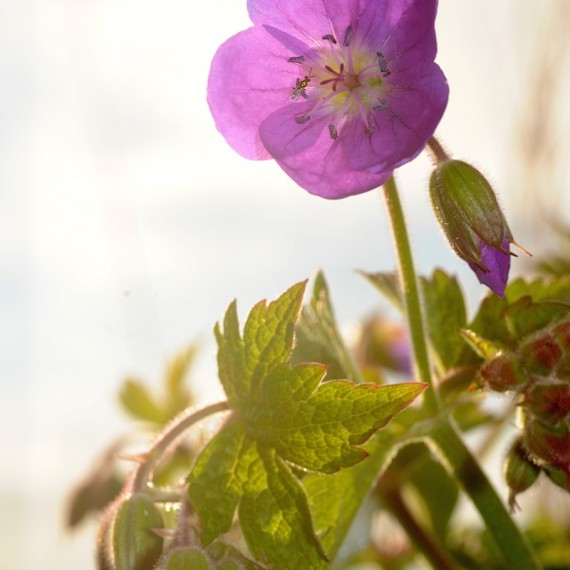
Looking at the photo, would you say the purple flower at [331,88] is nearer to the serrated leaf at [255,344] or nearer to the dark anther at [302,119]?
the dark anther at [302,119]

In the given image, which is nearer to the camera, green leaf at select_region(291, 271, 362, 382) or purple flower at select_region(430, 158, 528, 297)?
purple flower at select_region(430, 158, 528, 297)

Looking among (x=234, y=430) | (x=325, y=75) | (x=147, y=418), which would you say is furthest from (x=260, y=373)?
(x=147, y=418)

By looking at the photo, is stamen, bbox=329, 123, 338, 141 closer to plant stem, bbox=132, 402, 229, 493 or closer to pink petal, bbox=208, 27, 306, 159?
pink petal, bbox=208, 27, 306, 159

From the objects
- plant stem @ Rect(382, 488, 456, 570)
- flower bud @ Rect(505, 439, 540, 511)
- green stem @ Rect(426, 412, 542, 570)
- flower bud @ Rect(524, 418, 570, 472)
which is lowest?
plant stem @ Rect(382, 488, 456, 570)

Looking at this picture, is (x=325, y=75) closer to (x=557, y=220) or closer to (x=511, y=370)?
(x=511, y=370)

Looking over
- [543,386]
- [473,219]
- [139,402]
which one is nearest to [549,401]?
[543,386]

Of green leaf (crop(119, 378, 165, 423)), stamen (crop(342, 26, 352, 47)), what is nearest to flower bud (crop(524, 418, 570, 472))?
stamen (crop(342, 26, 352, 47))
